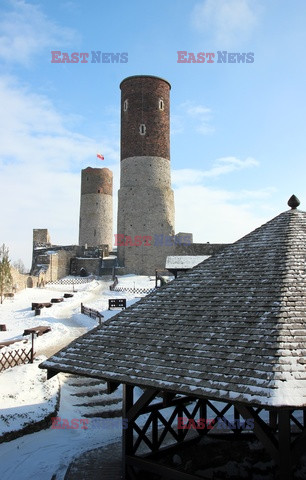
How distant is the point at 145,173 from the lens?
4341cm

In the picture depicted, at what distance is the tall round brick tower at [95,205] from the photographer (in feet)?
188

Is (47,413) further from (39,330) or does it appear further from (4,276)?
(4,276)

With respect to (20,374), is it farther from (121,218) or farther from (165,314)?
(121,218)

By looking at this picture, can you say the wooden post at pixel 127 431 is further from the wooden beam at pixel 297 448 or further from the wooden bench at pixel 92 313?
the wooden bench at pixel 92 313

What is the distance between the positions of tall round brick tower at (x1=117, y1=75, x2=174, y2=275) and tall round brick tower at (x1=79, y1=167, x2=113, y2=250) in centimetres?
1303

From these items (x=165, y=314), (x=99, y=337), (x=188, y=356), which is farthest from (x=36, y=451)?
(x=188, y=356)

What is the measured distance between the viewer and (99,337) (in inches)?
321

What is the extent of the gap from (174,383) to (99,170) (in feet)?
174

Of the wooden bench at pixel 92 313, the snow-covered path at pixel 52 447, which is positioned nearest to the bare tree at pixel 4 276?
the wooden bench at pixel 92 313

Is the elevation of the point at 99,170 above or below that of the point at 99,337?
above

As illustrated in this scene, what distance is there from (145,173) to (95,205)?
613 inches

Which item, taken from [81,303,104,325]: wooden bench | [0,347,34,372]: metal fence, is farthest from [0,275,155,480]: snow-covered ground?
[81,303,104,325]: wooden bench

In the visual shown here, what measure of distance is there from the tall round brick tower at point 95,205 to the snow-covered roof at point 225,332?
49.1m

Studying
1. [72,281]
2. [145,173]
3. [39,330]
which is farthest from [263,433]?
[72,281]
